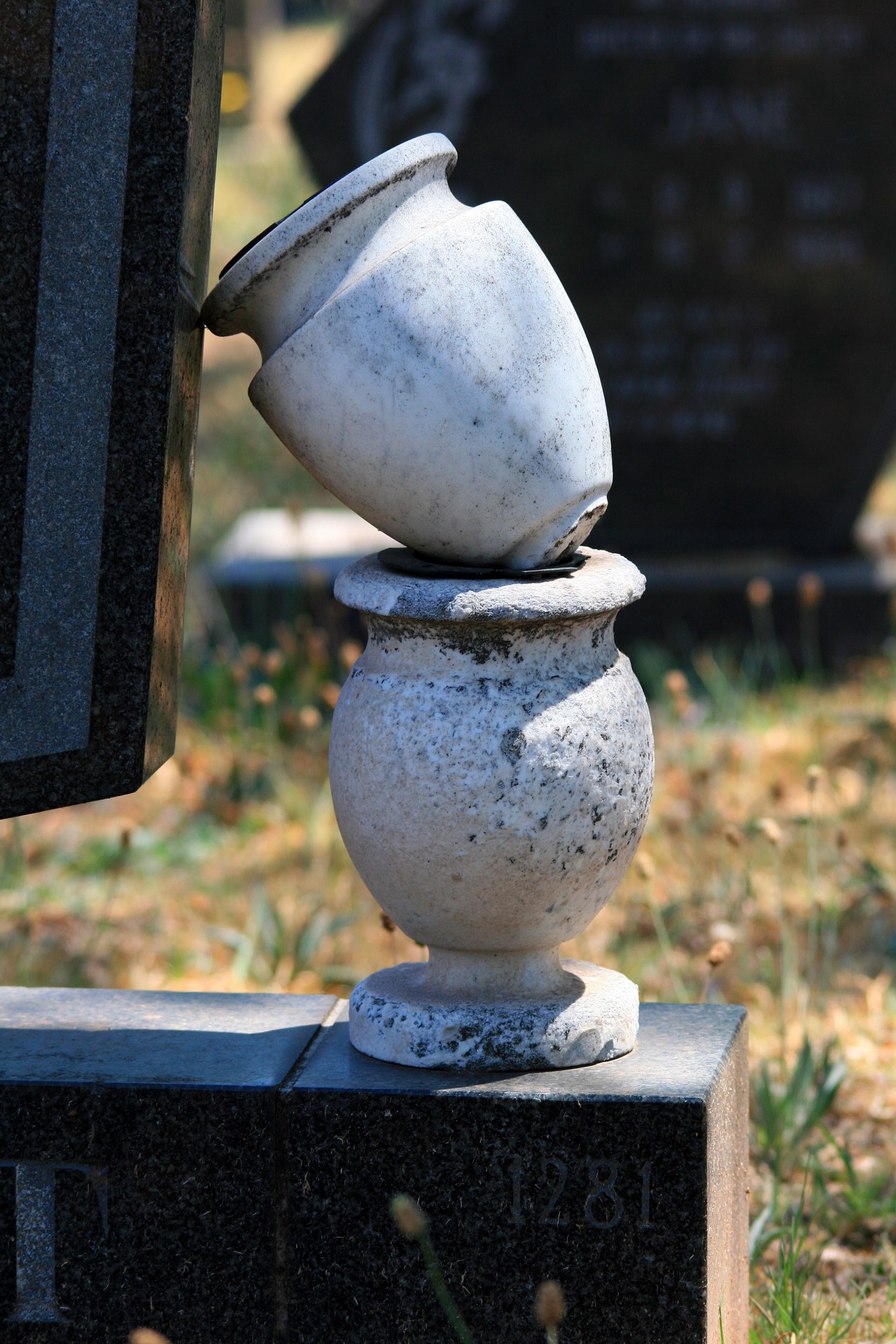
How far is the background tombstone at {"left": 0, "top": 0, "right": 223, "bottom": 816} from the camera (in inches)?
81.7

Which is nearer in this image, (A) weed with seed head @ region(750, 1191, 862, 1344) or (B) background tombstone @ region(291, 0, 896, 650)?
(A) weed with seed head @ region(750, 1191, 862, 1344)

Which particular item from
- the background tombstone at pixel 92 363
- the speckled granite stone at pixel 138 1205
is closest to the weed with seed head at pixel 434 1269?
the speckled granite stone at pixel 138 1205

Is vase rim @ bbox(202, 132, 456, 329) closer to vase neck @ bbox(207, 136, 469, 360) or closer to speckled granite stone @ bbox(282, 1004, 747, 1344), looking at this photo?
vase neck @ bbox(207, 136, 469, 360)

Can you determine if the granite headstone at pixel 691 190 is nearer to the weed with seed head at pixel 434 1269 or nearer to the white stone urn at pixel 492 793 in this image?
the white stone urn at pixel 492 793

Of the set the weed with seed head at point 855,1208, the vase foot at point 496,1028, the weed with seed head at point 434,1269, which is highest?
the vase foot at point 496,1028

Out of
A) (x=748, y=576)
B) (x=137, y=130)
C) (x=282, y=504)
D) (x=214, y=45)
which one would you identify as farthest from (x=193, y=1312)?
(x=282, y=504)

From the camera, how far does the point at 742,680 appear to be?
5.08 meters

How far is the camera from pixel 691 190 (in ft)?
17.9

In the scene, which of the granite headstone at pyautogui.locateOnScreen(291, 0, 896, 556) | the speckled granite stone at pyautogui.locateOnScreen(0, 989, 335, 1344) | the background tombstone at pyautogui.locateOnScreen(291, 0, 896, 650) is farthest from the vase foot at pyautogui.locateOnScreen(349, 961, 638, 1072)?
the granite headstone at pyautogui.locateOnScreen(291, 0, 896, 556)

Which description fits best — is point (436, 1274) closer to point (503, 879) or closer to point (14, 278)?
point (503, 879)

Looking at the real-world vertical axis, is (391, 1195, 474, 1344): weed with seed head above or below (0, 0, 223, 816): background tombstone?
below

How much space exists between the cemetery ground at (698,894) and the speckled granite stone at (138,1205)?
0.31 m

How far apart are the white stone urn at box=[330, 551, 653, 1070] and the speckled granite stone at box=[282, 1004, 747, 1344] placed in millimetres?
85

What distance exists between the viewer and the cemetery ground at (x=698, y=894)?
9.04ft
